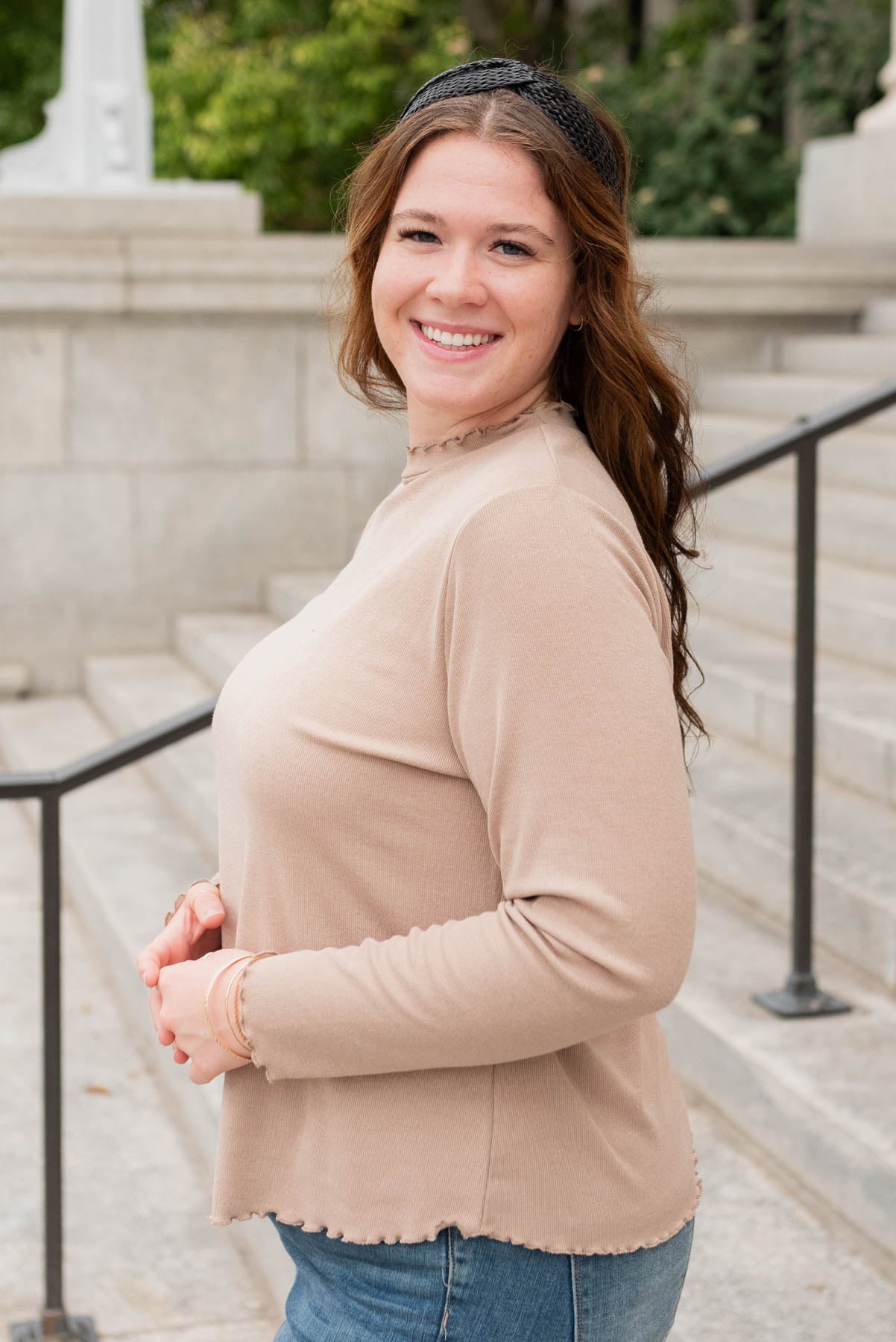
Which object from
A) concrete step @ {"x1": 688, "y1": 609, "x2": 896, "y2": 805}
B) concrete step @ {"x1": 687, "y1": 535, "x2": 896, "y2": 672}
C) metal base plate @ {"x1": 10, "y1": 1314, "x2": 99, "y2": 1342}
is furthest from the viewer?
concrete step @ {"x1": 687, "y1": 535, "x2": 896, "y2": 672}

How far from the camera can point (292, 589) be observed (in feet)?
21.4

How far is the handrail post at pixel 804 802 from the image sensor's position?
316cm

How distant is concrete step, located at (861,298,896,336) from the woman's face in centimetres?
566

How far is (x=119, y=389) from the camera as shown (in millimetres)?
6676

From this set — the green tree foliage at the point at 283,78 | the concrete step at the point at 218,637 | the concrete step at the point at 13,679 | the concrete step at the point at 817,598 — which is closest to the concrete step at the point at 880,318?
the concrete step at the point at 817,598

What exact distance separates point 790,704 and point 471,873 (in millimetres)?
2871

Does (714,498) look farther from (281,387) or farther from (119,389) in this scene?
(119,389)

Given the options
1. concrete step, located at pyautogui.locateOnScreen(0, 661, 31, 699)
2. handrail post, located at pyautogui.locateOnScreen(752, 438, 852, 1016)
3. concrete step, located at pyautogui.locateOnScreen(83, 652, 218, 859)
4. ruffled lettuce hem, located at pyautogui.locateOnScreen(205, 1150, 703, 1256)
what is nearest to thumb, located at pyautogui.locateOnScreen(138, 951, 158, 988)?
ruffled lettuce hem, located at pyautogui.locateOnScreen(205, 1150, 703, 1256)

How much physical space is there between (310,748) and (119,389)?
18.4 ft

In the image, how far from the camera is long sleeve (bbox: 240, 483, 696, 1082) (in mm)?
1197

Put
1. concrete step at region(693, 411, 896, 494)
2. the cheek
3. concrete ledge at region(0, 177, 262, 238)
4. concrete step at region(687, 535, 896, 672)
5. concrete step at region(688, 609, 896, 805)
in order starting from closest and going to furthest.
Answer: the cheek
concrete step at region(688, 609, 896, 805)
concrete step at region(687, 535, 896, 672)
concrete step at region(693, 411, 896, 494)
concrete ledge at region(0, 177, 262, 238)

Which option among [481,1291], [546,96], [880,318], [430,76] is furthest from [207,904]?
[430,76]

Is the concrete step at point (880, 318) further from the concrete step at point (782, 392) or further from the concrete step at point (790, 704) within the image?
the concrete step at point (790, 704)

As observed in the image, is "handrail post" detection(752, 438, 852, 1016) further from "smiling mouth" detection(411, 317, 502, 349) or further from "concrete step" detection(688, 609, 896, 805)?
"smiling mouth" detection(411, 317, 502, 349)
